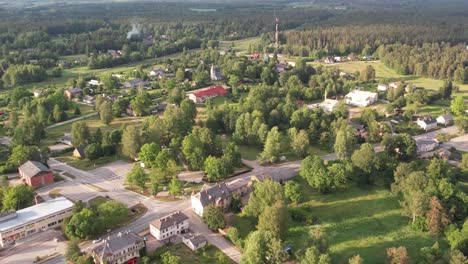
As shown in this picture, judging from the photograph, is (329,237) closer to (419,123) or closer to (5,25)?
(419,123)

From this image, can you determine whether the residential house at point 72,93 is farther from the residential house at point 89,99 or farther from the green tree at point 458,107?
the green tree at point 458,107

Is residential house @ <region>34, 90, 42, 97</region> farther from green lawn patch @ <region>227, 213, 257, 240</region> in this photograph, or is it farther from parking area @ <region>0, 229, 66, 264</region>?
green lawn patch @ <region>227, 213, 257, 240</region>

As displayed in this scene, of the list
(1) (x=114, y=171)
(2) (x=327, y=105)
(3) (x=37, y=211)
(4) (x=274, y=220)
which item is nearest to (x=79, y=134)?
(1) (x=114, y=171)

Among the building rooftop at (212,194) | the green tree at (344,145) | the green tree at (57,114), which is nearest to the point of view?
the building rooftop at (212,194)

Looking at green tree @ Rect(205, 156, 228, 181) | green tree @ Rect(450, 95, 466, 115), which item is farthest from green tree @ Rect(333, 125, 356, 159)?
green tree @ Rect(450, 95, 466, 115)

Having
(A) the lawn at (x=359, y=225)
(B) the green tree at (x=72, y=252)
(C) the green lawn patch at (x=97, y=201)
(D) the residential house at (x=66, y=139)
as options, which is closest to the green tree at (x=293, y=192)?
(A) the lawn at (x=359, y=225)

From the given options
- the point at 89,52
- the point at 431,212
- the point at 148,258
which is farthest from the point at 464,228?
the point at 89,52
